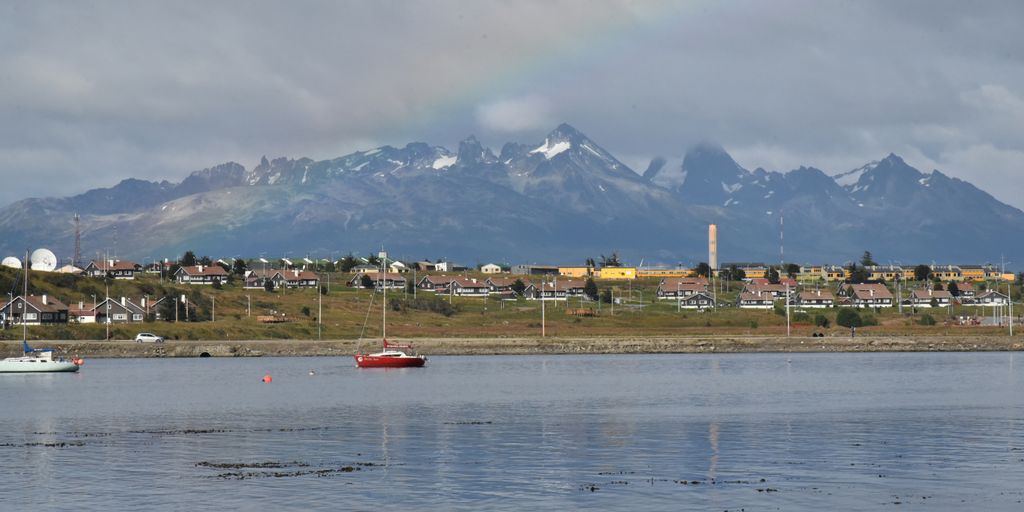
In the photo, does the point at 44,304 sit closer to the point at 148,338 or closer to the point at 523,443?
the point at 148,338

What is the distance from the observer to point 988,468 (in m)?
49.4

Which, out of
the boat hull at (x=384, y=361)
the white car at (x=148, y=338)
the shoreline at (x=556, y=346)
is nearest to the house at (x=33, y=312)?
the white car at (x=148, y=338)

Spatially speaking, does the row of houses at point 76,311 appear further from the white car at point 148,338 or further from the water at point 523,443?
the water at point 523,443

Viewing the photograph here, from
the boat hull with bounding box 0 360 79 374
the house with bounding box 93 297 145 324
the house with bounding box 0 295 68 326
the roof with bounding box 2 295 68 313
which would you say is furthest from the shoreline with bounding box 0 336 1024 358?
the boat hull with bounding box 0 360 79 374

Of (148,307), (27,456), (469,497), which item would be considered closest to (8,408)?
(27,456)

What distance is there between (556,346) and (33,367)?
6823 centimetres

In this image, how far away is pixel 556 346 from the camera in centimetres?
17138

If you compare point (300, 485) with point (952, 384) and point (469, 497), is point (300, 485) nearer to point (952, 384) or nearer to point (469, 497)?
point (469, 497)

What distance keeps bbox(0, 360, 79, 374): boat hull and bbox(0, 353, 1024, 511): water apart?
19.0 m

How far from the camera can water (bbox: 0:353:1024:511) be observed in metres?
44.3

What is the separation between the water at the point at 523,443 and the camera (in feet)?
145

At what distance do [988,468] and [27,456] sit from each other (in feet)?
139

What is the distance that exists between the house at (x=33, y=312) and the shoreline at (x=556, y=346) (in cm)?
1891

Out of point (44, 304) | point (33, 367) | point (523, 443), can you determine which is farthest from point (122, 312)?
point (523, 443)
